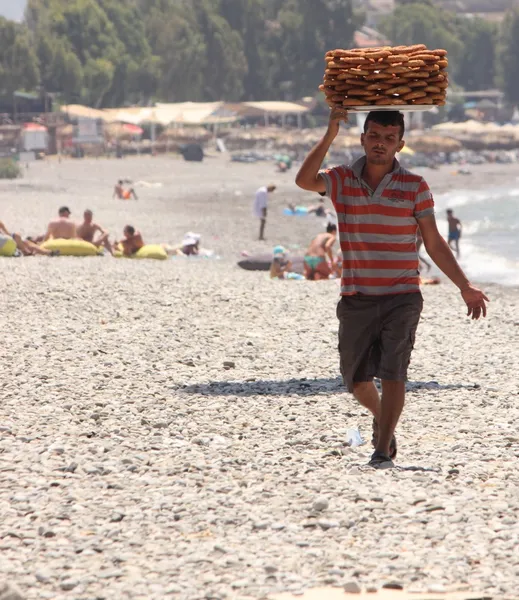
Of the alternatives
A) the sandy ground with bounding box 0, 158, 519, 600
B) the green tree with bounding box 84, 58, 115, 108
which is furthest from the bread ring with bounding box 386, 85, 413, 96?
the green tree with bounding box 84, 58, 115, 108

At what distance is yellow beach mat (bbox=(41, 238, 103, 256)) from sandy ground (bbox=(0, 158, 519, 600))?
510 centimetres

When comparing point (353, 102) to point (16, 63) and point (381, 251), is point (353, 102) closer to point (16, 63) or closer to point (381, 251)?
point (381, 251)

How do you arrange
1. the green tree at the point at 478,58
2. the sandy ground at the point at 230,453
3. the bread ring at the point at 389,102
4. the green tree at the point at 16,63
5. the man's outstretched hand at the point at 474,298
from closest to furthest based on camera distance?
the sandy ground at the point at 230,453 < the bread ring at the point at 389,102 < the man's outstretched hand at the point at 474,298 < the green tree at the point at 16,63 < the green tree at the point at 478,58

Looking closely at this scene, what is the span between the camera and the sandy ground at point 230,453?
157 inches

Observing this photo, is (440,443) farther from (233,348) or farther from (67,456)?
(233,348)

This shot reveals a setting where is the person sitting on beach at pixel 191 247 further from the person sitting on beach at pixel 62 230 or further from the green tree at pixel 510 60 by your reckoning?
the green tree at pixel 510 60

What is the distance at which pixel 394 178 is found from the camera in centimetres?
498

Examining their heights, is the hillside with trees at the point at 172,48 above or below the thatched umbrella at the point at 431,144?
above

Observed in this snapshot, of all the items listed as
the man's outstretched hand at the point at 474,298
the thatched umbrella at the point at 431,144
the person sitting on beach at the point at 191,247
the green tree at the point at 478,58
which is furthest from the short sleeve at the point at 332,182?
the green tree at the point at 478,58

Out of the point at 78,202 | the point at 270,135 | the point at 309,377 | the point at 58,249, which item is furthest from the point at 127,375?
the point at 270,135

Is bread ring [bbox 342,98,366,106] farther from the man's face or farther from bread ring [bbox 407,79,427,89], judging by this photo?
bread ring [bbox 407,79,427,89]

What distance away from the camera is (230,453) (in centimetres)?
561

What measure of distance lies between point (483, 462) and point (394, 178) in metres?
1.48

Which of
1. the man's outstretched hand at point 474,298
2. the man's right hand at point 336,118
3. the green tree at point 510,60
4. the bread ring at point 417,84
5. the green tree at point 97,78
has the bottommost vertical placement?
the man's outstretched hand at point 474,298
